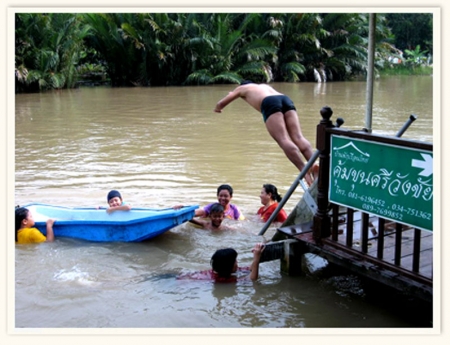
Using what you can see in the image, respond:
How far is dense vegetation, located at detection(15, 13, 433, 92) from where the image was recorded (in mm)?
21781

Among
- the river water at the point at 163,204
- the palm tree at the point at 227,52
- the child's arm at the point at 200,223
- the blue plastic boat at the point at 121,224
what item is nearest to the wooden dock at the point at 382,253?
the river water at the point at 163,204

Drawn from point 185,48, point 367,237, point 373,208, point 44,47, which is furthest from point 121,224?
point 185,48

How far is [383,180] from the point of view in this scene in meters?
3.79

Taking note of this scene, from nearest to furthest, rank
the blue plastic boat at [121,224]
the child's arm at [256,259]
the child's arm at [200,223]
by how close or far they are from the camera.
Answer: the child's arm at [256,259] → the blue plastic boat at [121,224] → the child's arm at [200,223]

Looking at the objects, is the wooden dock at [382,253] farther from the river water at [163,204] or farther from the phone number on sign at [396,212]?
the river water at [163,204]

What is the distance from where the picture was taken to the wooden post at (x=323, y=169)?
14.0 feet

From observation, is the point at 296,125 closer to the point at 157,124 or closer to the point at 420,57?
the point at 157,124

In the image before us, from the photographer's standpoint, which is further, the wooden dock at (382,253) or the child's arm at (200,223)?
the child's arm at (200,223)

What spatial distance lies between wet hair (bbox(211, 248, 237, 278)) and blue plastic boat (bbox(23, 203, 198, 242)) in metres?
0.95

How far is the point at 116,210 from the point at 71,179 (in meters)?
2.94

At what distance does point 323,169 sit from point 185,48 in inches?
881

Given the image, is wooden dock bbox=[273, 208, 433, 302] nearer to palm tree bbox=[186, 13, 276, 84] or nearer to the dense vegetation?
the dense vegetation

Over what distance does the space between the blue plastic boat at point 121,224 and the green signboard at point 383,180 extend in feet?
6.15
